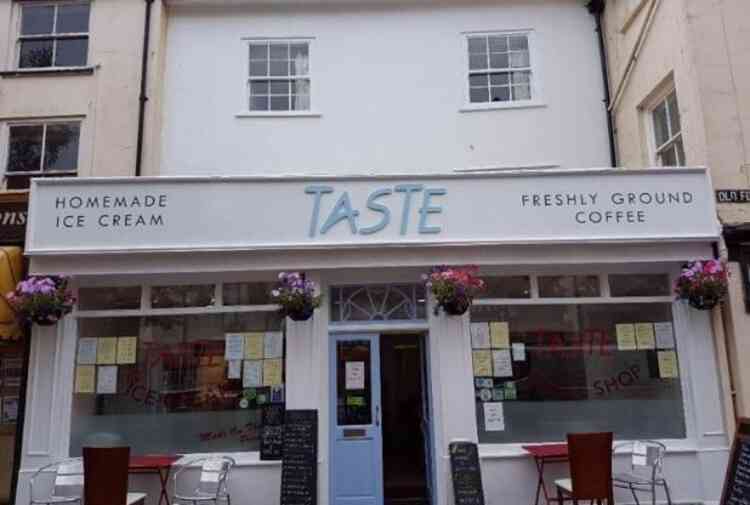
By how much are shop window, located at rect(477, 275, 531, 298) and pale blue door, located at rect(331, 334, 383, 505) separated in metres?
1.57

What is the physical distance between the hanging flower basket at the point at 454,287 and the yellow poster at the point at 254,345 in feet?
7.28

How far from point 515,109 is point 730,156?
344cm

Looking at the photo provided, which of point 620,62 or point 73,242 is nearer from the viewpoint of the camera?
point 73,242

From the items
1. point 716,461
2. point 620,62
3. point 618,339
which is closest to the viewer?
point 716,461

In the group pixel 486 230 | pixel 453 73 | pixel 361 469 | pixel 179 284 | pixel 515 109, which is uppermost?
pixel 453 73

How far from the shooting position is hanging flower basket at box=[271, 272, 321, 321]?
7.12 m

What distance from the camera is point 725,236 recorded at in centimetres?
739

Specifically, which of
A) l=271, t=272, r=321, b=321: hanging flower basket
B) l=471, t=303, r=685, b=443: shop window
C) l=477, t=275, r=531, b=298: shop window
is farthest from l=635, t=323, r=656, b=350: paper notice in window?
l=271, t=272, r=321, b=321: hanging flower basket

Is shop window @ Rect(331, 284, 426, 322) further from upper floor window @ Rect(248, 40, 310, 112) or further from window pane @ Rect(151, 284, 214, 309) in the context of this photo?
upper floor window @ Rect(248, 40, 310, 112)

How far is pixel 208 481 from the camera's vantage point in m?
6.93

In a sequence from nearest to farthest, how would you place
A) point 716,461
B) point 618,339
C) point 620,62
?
point 716,461 < point 618,339 < point 620,62

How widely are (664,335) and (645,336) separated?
0.23m

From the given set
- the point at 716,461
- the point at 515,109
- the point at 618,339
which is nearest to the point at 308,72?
the point at 515,109

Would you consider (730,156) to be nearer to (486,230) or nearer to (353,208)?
(486,230)
